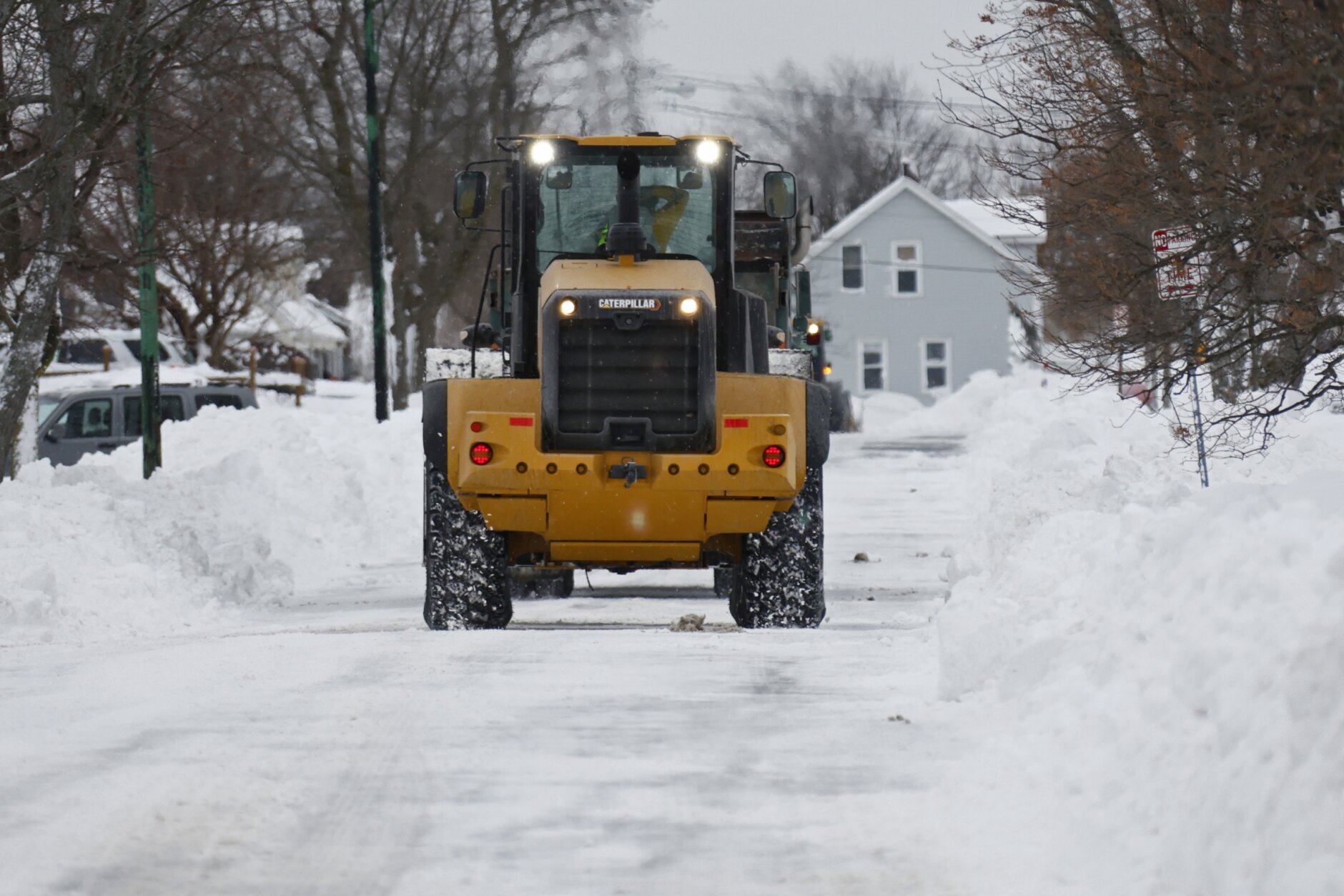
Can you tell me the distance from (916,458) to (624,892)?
3008 cm

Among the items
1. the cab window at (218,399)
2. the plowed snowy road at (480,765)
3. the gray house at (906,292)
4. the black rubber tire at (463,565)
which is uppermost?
the gray house at (906,292)

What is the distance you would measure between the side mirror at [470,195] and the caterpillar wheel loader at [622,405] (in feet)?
0.04

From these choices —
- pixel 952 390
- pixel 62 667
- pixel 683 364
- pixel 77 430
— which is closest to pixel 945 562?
pixel 683 364

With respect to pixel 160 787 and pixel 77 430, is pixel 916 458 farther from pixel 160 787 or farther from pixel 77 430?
pixel 160 787

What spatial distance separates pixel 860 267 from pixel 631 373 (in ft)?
169

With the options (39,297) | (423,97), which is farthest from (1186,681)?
(423,97)

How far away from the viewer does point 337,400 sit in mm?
50344

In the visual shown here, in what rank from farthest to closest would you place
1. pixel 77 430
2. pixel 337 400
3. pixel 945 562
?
1. pixel 337 400
2. pixel 77 430
3. pixel 945 562

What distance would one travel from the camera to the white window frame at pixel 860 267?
61.1 m

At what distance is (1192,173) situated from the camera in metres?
13.9

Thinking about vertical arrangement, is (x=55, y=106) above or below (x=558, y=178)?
above

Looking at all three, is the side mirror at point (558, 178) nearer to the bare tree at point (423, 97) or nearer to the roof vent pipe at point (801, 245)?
the roof vent pipe at point (801, 245)

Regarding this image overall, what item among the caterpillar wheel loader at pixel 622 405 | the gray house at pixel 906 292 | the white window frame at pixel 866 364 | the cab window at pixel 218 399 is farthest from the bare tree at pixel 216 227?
the caterpillar wheel loader at pixel 622 405

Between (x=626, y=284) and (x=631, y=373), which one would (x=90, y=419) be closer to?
(x=626, y=284)
